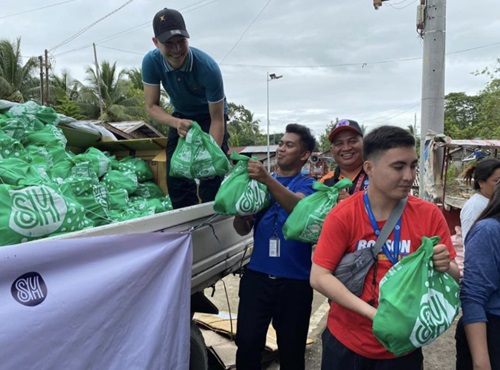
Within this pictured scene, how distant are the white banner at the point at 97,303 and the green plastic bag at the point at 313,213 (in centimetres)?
55

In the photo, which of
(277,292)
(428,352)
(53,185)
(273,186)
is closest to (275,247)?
(277,292)

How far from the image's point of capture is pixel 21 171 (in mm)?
2324

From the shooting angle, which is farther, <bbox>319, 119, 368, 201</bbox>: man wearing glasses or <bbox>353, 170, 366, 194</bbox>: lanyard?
<bbox>319, 119, 368, 201</bbox>: man wearing glasses

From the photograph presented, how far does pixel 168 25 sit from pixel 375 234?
6.17 ft

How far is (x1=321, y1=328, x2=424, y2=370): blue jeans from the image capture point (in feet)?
5.42

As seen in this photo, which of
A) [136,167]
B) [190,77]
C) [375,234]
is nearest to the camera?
[375,234]

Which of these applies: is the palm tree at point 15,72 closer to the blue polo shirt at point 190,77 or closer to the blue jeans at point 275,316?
the blue polo shirt at point 190,77

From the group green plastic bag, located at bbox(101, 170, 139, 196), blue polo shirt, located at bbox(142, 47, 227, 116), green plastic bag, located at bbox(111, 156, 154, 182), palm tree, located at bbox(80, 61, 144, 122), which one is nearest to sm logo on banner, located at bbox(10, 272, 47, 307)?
green plastic bag, located at bbox(101, 170, 139, 196)

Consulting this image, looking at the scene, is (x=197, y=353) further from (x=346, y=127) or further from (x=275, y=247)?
(x=346, y=127)

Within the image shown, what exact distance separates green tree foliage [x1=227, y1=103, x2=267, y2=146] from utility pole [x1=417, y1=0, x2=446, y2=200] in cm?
3839

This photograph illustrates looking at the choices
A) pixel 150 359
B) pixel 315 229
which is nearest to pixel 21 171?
pixel 150 359

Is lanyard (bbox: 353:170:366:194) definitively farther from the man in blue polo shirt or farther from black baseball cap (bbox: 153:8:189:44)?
black baseball cap (bbox: 153:8:189:44)

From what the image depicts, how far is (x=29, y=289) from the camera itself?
131cm

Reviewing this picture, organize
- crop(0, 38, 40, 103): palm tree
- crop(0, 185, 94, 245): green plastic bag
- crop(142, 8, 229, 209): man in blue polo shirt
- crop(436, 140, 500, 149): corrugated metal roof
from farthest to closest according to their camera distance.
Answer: crop(0, 38, 40, 103): palm tree
crop(436, 140, 500, 149): corrugated metal roof
crop(142, 8, 229, 209): man in blue polo shirt
crop(0, 185, 94, 245): green plastic bag
